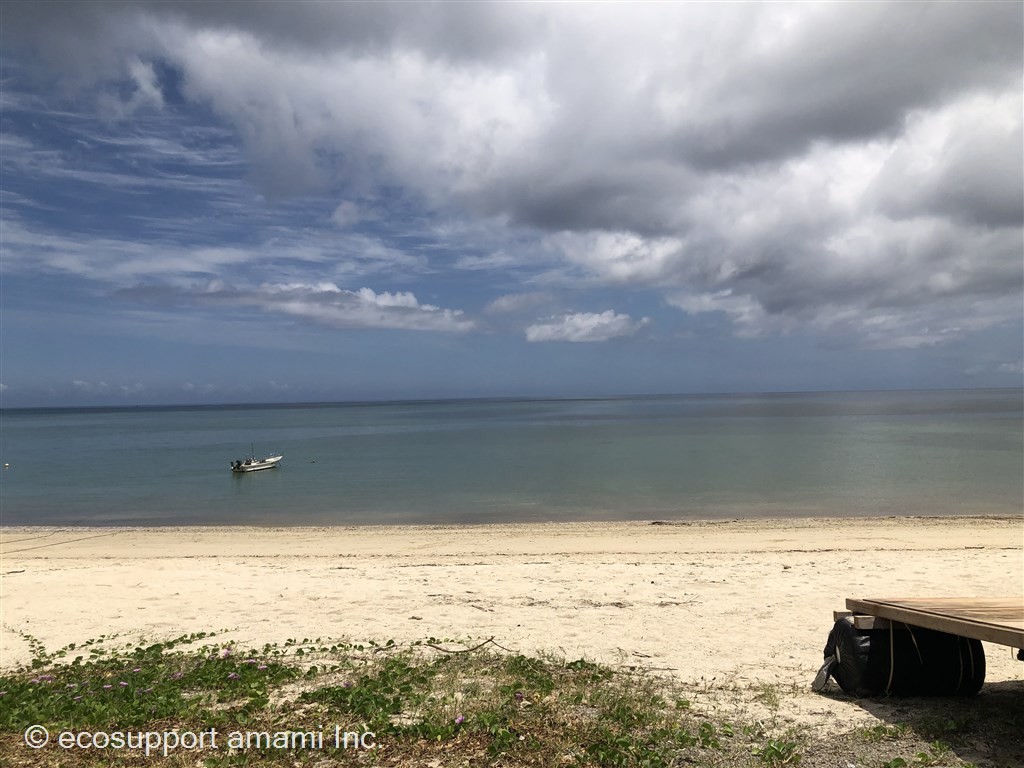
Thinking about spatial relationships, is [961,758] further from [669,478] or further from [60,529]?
[669,478]

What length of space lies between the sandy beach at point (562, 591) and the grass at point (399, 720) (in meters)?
0.78

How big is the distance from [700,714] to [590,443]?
57.1m

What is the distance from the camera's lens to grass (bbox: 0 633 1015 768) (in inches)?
203

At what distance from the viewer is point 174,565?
52.9 ft

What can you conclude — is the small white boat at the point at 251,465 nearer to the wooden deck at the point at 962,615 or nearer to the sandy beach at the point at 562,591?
the sandy beach at the point at 562,591

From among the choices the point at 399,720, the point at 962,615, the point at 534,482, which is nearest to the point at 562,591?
the point at 399,720

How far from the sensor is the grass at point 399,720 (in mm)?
5156

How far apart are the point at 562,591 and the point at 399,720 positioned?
5.89 m

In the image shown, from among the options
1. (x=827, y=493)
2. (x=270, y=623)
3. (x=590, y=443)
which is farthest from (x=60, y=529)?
Result: (x=590, y=443)

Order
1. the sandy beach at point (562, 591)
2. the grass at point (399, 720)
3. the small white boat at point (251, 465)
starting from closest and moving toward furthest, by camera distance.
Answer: the grass at point (399, 720) → the sandy beach at point (562, 591) → the small white boat at point (251, 465)

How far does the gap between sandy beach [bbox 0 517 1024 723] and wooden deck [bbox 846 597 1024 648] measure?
92cm

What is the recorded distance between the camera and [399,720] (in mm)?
5773

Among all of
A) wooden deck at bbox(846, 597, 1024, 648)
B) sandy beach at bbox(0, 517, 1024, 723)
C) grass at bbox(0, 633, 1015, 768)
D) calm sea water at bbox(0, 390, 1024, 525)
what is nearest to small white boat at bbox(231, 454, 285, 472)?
calm sea water at bbox(0, 390, 1024, 525)

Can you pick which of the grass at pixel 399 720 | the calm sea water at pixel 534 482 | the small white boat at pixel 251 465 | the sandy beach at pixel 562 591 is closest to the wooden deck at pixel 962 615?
the grass at pixel 399 720
